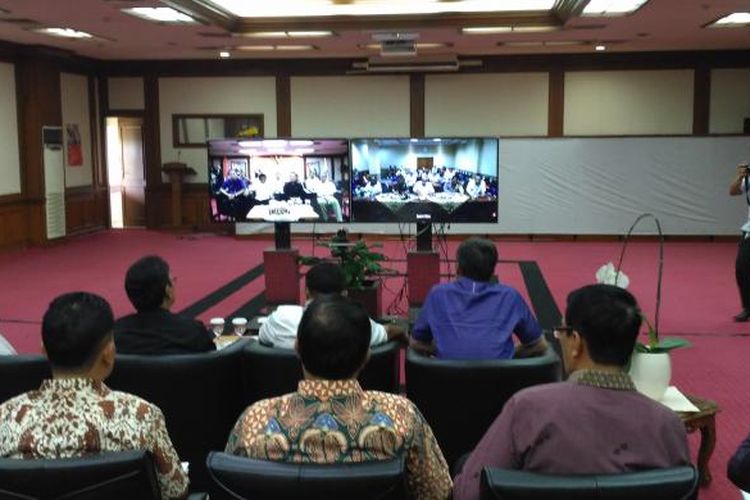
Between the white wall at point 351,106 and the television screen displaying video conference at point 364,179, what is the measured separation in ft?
18.5

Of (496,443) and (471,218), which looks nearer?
(496,443)

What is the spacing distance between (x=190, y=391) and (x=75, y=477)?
130 cm

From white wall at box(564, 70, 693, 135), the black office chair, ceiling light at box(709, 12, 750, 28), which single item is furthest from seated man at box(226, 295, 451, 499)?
white wall at box(564, 70, 693, 135)

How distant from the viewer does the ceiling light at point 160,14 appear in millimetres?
8242

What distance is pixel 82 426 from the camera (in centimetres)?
188

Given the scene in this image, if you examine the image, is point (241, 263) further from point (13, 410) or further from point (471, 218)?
point (13, 410)

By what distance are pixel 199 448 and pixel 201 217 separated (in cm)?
1069

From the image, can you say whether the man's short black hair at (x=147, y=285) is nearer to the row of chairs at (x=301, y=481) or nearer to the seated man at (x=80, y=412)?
the seated man at (x=80, y=412)

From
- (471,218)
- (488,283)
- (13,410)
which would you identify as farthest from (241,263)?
(13,410)

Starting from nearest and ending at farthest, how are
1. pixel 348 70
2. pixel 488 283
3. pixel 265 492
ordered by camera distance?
pixel 265 492, pixel 488 283, pixel 348 70

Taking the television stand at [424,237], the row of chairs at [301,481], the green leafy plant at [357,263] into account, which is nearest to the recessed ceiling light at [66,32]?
the television stand at [424,237]

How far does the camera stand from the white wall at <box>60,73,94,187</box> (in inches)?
494

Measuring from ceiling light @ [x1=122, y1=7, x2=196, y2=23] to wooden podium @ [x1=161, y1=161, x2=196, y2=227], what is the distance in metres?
4.49

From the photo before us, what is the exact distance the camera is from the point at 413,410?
1.95m
